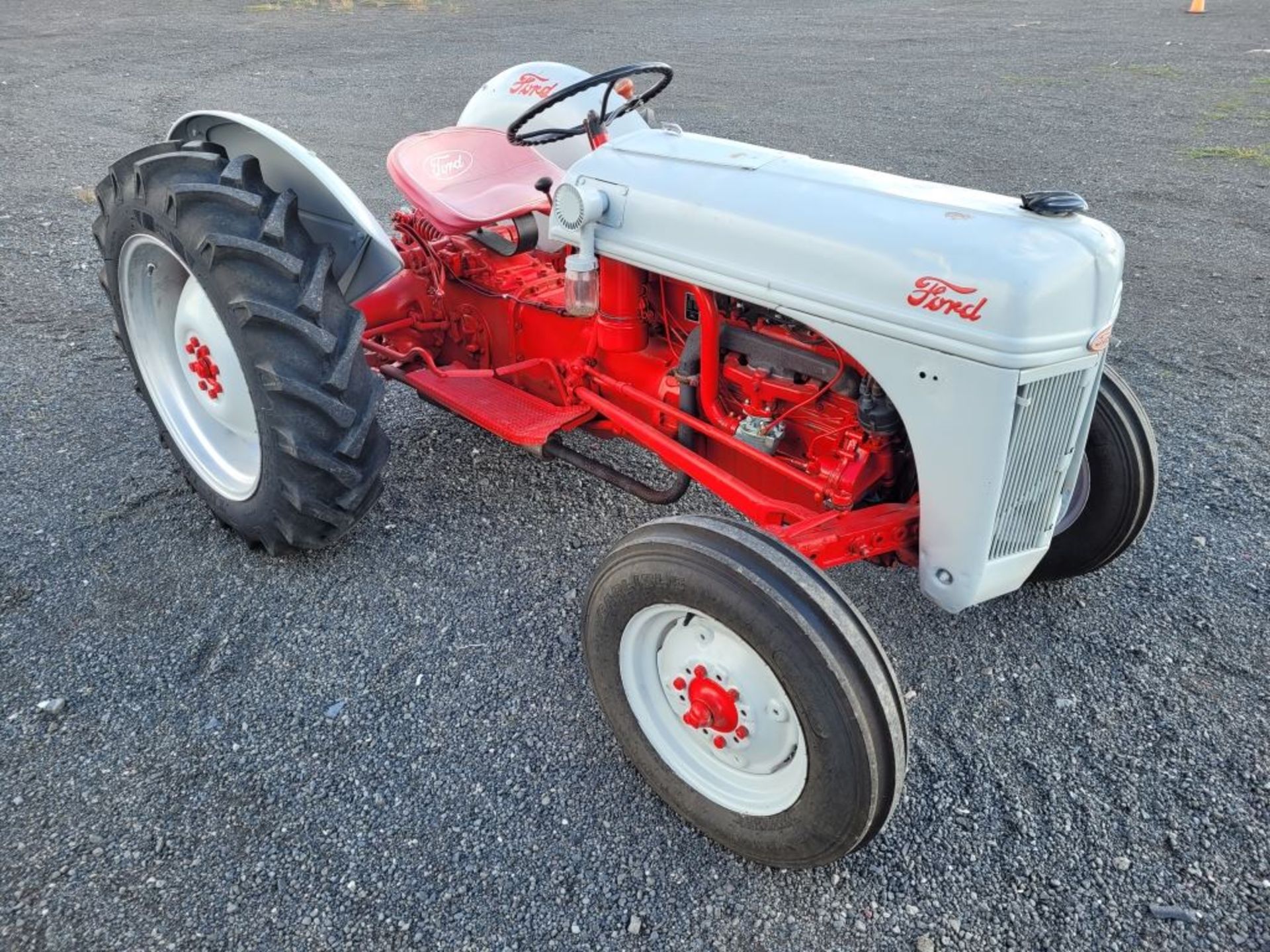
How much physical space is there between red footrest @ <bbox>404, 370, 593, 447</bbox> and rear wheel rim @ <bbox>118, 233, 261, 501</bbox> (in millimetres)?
597

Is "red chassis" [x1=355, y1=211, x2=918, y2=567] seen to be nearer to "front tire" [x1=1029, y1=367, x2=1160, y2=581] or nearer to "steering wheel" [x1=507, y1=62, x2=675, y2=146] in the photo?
"steering wheel" [x1=507, y1=62, x2=675, y2=146]

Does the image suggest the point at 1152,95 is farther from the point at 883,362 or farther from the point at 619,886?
the point at 619,886

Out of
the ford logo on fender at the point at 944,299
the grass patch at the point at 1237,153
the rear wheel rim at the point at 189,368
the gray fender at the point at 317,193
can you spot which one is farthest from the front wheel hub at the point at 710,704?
the grass patch at the point at 1237,153

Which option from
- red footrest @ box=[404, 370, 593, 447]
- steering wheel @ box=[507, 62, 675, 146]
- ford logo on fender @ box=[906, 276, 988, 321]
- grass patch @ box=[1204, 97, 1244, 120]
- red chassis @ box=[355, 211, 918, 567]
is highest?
steering wheel @ box=[507, 62, 675, 146]

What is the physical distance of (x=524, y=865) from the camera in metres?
2.13

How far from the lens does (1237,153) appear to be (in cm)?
764

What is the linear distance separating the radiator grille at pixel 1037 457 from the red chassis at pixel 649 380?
25 cm

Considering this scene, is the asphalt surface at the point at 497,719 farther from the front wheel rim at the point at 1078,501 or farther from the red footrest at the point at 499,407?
the red footrest at the point at 499,407

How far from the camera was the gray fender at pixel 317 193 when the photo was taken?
306 cm

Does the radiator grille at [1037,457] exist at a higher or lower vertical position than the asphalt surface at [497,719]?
higher

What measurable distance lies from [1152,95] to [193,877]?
35.9 feet

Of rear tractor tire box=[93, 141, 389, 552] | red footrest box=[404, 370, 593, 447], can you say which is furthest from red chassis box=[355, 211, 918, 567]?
rear tractor tire box=[93, 141, 389, 552]

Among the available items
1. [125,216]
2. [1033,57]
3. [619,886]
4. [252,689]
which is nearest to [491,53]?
[1033,57]

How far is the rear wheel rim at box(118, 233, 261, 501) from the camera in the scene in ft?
10.0
